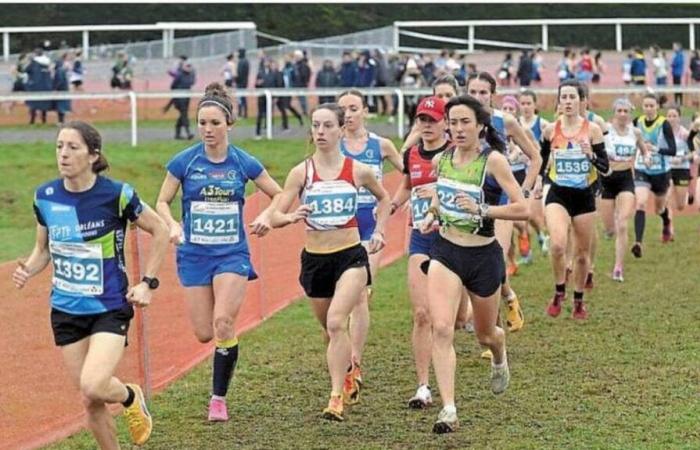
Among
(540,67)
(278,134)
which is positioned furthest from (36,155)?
(540,67)

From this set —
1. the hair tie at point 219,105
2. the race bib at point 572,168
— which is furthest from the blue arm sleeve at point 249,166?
the race bib at point 572,168

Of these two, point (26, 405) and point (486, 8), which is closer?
point (26, 405)

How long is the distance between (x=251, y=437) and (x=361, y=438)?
73 cm

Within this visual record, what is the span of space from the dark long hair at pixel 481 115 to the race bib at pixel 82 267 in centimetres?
278

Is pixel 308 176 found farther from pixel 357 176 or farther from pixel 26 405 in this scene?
pixel 26 405

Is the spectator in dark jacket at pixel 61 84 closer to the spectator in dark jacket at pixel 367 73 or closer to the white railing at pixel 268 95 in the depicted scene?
the white railing at pixel 268 95

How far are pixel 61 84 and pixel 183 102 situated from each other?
5.46 m

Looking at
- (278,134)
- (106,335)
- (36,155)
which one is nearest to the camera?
(106,335)

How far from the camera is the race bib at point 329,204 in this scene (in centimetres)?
1038

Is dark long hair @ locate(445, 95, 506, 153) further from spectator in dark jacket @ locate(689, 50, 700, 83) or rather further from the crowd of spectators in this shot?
spectator in dark jacket @ locate(689, 50, 700, 83)

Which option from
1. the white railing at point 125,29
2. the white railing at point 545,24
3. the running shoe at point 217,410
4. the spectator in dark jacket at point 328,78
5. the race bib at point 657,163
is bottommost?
the running shoe at point 217,410

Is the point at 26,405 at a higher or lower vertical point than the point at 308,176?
lower

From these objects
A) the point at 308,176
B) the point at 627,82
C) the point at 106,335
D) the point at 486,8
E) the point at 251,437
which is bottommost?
the point at 251,437

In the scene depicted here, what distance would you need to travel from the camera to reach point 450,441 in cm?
941
